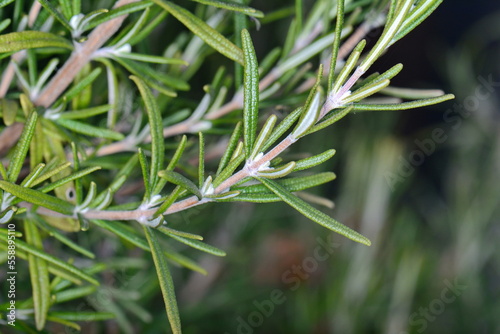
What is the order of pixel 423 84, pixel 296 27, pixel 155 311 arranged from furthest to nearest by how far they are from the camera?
pixel 423 84 → pixel 155 311 → pixel 296 27

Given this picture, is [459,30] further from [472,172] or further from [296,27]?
[296,27]

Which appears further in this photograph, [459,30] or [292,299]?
[459,30]

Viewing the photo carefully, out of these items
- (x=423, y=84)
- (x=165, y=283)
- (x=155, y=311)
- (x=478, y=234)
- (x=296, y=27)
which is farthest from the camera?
(x=423, y=84)

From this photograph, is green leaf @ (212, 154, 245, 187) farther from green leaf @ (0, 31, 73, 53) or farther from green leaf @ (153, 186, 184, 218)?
green leaf @ (0, 31, 73, 53)

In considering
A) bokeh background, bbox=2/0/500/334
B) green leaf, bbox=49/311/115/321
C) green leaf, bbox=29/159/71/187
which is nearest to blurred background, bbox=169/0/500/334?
bokeh background, bbox=2/0/500/334

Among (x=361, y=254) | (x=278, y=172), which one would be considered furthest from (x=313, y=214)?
(x=361, y=254)

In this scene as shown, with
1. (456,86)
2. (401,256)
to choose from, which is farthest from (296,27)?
(456,86)

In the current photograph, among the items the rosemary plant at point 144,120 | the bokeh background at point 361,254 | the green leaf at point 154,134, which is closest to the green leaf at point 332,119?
the rosemary plant at point 144,120

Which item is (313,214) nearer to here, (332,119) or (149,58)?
(332,119)
